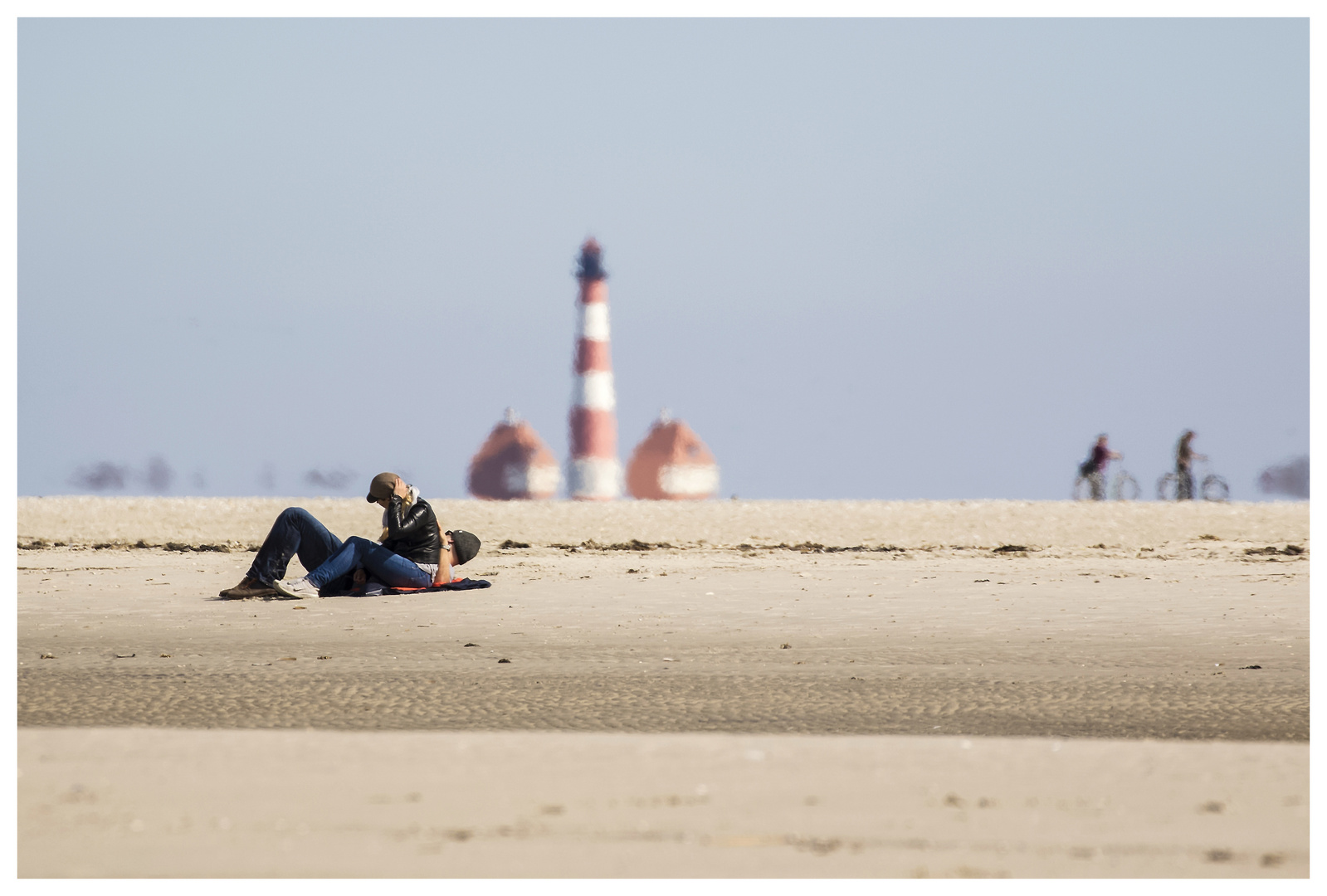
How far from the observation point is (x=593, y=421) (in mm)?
33531

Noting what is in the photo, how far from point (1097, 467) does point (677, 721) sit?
1976 cm

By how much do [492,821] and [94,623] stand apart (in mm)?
4944

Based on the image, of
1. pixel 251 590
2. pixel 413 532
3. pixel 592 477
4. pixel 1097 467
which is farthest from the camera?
pixel 592 477

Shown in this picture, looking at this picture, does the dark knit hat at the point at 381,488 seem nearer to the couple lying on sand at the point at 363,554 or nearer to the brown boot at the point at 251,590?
the couple lying on sand at the point at 363,554

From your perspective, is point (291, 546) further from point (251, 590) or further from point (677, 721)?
point (677, 721)

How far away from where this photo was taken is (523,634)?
23.9ft

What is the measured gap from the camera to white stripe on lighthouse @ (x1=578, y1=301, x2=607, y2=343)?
114 feet

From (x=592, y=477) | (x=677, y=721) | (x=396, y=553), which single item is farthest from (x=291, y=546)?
(x=592, y=477)

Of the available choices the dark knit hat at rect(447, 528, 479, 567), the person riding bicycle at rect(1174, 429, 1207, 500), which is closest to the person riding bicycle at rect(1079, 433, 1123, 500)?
the person riding bicycle at rect(1174, 429, 1207, 500)

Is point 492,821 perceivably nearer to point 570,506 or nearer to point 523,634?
point 523,634

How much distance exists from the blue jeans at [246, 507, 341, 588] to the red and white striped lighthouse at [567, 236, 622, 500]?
23.8 m

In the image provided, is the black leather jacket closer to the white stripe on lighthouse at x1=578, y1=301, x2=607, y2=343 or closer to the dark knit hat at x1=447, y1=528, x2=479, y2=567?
the dark knit hat at x1=447, y1=528, x2=479, y2=567

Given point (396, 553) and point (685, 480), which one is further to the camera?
point (685, 480)
